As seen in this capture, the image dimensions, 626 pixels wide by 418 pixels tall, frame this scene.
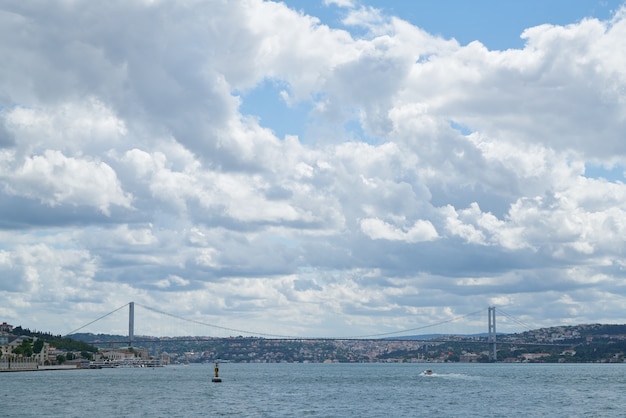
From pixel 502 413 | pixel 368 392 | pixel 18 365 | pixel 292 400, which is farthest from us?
pixel 18 365

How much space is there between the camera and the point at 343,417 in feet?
199

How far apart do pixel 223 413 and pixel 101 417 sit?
8.51 meters

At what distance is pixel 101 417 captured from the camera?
60281 mm

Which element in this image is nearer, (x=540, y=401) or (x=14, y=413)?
(x=14, y=413)

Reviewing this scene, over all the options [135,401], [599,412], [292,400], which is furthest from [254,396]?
[599,412]

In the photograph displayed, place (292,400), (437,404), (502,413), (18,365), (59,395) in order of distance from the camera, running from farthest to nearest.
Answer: (18,365)
(59,395)
(292,400)
(437,404)
(502,413)

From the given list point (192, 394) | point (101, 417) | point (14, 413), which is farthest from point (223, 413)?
point (192, 394)

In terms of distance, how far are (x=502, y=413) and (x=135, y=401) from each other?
30383 mm

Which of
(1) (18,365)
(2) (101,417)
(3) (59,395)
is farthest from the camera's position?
(1) (18,365)

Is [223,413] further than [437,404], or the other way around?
[437,404]

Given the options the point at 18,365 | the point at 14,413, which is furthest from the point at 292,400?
the point at 18,365

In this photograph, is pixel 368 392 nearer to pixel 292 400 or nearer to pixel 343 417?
pixel 292 400

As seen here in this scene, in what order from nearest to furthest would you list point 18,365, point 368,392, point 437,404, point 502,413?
point 502,413 < point 437,404 < point 368,392 < point 18,365

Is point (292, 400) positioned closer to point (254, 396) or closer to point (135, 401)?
point (254, 396)
